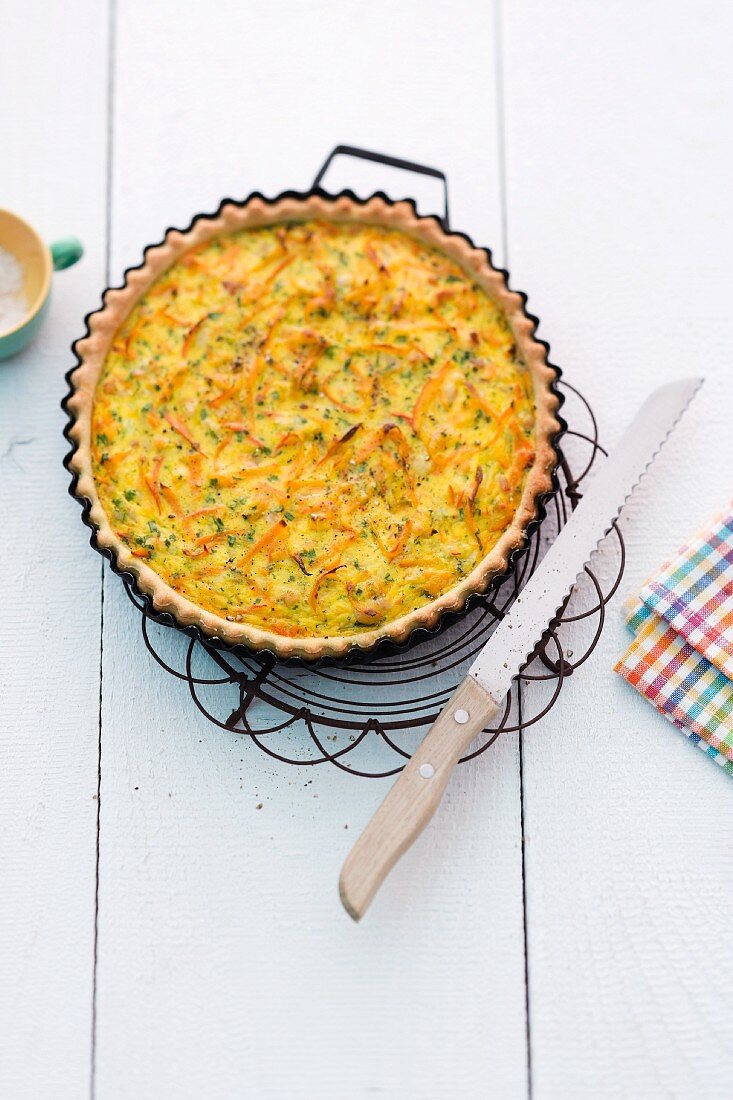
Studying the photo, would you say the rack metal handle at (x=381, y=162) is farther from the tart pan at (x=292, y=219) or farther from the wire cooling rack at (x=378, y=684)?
the wire cooling rack at (x=378, y=684)

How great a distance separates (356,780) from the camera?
3.65m

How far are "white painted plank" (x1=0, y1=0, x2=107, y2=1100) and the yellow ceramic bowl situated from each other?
160 millimetres

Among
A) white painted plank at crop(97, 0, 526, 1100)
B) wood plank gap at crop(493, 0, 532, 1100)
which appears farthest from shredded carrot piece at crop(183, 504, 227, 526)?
wood plank gap at crop(493, 0, 532, 1100)

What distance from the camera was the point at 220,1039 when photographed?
11.4 ft

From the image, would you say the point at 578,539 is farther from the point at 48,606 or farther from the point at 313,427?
the point at 48,606

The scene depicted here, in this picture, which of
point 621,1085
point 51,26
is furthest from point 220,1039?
point 51,26

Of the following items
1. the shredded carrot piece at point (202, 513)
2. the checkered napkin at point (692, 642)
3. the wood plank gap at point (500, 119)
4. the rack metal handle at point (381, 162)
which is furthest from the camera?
the wood plank gap at point (500, 119)

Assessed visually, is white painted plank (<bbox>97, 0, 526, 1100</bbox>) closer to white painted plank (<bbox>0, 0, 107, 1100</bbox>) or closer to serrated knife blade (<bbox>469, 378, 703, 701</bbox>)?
white painted plank (<bbox>0, 0, 107, 1100</bbox>)

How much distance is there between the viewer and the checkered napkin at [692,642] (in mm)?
3670

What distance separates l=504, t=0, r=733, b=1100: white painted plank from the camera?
349 centimetres

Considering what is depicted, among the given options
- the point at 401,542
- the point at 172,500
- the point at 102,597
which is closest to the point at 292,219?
the point at 172,500

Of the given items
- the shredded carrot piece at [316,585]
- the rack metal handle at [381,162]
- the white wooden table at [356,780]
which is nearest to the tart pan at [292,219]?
the rack metal handle at [381,162]

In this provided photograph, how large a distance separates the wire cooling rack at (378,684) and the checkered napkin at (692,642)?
0.14m

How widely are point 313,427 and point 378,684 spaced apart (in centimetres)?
81
